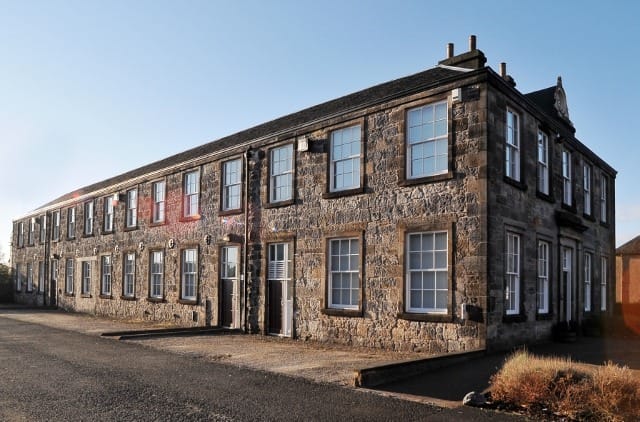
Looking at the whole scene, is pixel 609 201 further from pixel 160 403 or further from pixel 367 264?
pixel 160 403

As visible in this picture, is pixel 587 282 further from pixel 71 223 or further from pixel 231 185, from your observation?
pixel 71 223

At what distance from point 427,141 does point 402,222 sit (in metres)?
2.11

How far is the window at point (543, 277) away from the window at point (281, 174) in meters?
7.46

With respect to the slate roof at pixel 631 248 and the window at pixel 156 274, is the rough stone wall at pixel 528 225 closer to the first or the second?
the window at pixel 156 274

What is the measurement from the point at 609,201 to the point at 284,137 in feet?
44.3

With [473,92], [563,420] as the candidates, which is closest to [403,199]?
[473,92]

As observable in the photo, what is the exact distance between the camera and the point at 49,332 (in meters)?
20.3

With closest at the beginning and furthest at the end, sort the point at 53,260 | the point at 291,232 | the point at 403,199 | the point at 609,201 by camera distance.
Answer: the point at 403,199, the point at 291,232, the point at 609,201, the point at 53,260

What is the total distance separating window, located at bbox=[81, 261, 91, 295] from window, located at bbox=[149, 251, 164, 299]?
7.63 metres

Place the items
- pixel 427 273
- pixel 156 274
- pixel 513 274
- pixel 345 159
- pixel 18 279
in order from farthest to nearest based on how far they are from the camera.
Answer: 1. pixel 18 279
2. pixel 156 274
3. pixel 345 159
4. pixel 513 274
5. pixel 427 273

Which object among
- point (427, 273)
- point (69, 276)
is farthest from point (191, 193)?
point (69, 276)

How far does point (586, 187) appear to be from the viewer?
20.7 meters

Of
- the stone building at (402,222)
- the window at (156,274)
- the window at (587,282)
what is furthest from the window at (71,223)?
the window at (587,282)

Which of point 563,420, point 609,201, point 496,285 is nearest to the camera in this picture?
point 563,420
